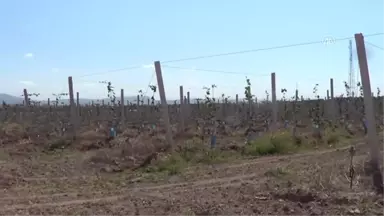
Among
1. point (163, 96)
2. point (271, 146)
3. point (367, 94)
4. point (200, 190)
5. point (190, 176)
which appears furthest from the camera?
point (271, 146)

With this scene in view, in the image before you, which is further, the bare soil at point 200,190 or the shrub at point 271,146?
the shrub at point 271,146

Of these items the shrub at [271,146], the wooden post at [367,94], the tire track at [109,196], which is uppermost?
the wooden post at [367,94]

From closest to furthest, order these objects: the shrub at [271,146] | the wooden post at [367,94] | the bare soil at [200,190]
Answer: the bare soil at [200,190]
the wooden post at [367,94]
the shrub at [271,146]

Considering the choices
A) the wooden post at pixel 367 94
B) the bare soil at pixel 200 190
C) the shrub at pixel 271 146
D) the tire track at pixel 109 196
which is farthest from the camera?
the shrub at pixel 271 146

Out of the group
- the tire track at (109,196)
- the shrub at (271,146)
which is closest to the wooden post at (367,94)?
the tire track at (109,196)

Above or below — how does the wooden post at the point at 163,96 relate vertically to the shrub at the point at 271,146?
above

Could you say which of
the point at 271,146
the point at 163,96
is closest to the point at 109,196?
the point at 163,96

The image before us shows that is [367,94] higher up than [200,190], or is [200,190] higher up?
[367,94]

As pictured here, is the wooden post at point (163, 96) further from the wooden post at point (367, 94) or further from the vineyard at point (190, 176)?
the wooden post at point (367, 94)

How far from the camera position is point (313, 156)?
462 inches

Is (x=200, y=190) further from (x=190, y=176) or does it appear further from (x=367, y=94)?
(x=367, y=94)

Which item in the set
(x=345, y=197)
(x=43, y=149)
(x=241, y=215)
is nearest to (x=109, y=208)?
(x=241, y=215)

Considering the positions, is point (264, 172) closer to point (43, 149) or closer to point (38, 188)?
point (38, 188)

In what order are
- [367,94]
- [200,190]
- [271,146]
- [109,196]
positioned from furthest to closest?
[271,146] < [367,94] < [200,190] < [109,196]
